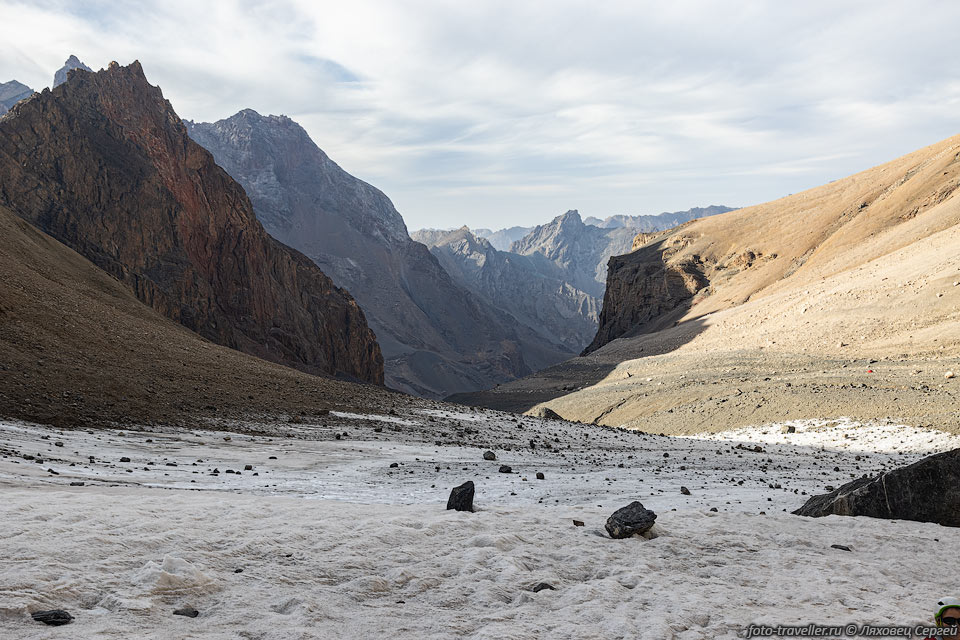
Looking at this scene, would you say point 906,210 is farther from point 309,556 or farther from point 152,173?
point 152,173

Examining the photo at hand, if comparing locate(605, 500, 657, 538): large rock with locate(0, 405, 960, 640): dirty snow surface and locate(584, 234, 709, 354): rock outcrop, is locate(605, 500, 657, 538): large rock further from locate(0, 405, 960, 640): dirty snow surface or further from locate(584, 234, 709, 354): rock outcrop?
locate(584, 234, 709, 354): rock outcrop

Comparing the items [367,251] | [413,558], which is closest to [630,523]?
[413,558]

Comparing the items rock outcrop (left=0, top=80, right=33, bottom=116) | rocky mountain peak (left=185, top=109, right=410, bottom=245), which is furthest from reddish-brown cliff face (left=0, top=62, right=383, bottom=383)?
rock outcrop (left=0, top=80, right=33, bottom=116)

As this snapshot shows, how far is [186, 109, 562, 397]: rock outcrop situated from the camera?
149 metres

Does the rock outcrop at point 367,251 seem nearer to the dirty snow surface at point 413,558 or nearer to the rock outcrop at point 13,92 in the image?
the rock outcrop at point 13,92

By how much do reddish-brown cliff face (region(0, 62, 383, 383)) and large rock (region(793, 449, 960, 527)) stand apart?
1851 inches

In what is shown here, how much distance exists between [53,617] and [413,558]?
2727 mm

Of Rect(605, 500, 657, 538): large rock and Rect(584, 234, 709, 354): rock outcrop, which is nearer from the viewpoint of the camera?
Rect(605, 500, 657, 538): large rock

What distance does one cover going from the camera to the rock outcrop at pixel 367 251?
5871 inches

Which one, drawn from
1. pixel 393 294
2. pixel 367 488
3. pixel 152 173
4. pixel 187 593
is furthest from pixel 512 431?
pixel 393 294

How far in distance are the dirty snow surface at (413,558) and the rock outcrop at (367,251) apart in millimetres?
118694

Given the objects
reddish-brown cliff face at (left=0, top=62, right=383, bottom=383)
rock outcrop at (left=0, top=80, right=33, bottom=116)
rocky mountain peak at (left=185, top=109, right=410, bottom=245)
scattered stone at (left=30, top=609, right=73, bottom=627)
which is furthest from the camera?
rocky mountain peak at (left=185, top=109, right=410, bottom=245)

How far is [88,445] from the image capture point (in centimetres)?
1190

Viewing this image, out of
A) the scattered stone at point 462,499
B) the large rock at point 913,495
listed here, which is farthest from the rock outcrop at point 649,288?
the scattered stone at point 462,499
